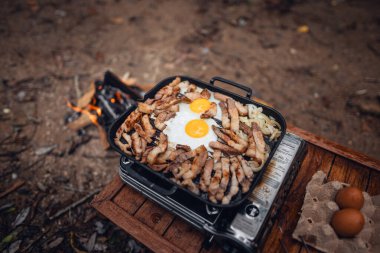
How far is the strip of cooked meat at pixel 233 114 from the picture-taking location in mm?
2982

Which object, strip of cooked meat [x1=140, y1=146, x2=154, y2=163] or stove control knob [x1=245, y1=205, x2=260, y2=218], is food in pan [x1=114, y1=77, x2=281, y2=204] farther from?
stove control knob [x1=245, y1=205, x2=260, y2=218]

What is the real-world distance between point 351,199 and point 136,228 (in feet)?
7.90

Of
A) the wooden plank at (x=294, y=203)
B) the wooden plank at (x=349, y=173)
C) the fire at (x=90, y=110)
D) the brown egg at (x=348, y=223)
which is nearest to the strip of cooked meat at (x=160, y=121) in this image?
the wooden plank at (x=294, y=203)

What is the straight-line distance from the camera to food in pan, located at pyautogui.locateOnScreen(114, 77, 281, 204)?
2.60 meters

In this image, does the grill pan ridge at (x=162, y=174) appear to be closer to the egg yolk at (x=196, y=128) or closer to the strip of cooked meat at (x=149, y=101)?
the strip of cooked meat at (x=149, y=101)

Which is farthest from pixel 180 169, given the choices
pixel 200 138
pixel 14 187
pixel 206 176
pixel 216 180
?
pixel 14 187


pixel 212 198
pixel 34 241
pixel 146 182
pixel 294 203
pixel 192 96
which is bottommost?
pixel 34 241

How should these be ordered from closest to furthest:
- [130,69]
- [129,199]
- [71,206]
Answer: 1. [129,199]
2. [71,206]
3. [130,69]

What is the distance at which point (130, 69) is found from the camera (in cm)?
646

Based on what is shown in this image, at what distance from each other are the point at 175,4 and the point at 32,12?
4542 millimetres

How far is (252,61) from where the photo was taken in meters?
6.52

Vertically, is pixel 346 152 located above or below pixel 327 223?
above

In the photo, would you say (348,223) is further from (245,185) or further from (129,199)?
(129,199)

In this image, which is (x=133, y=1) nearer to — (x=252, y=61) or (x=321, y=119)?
(x=252, y=61)
